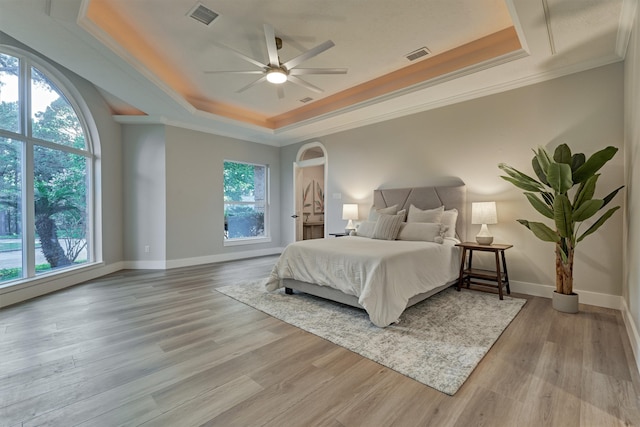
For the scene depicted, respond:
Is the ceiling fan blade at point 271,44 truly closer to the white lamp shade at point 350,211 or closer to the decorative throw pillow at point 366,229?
the decorative throw pillow at point 366,229

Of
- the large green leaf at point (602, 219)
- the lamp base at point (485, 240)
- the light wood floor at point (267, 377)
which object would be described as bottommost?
the light wood floor at point (267, 377)

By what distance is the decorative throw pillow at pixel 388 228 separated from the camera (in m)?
4.01

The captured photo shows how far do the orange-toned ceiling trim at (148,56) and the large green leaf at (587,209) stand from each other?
4820 mm

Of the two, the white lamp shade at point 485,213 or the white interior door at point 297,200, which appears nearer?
the white lamp shade at point 485,213

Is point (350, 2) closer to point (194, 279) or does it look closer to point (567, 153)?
point (567, 153)

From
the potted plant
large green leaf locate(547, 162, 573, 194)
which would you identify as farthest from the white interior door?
large green leaf locate(547, 162, 573, 194)

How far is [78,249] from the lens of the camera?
4414 mm

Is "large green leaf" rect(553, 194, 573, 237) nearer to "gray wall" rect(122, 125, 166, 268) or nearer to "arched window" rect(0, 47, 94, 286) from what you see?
"gray wall" rect(122, 125, 166, 268)

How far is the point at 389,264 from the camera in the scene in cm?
269

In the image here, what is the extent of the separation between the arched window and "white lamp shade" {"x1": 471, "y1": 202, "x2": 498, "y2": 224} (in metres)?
5.65

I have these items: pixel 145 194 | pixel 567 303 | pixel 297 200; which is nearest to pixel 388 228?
pixel 567 303

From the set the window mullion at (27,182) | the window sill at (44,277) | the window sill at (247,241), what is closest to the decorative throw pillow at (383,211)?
the window sill at (247,241)

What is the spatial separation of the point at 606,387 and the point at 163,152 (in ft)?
20.2

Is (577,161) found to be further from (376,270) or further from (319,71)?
(319,71)
